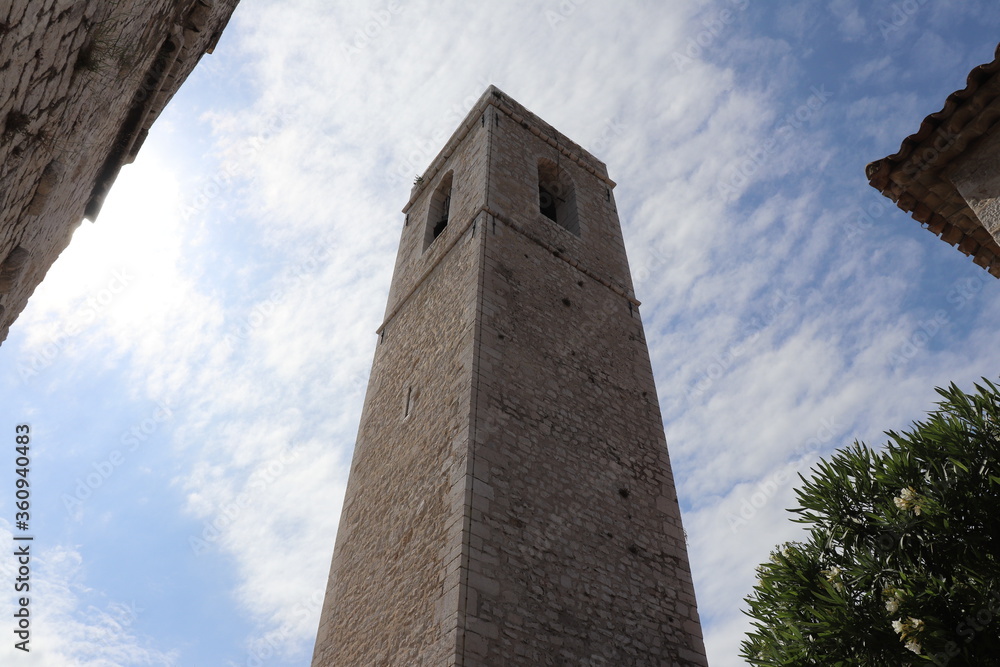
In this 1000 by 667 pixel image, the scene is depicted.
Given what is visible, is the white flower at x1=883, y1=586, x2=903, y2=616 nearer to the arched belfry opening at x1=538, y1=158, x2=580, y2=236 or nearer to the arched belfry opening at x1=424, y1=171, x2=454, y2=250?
the arched belfry opening at x1=538, y1=158, x2=580, y2=236

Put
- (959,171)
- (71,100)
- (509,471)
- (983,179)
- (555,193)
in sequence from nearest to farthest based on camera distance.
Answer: (71,100), (983,179), (959,171), (509,471), (555,193)

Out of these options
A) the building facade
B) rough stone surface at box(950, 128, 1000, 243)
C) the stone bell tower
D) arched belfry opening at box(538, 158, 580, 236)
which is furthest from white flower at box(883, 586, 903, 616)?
arched belfry opening at box(538, 158, 580, 236)

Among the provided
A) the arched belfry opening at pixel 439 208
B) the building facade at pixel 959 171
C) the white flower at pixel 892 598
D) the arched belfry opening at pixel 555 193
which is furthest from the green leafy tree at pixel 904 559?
the arched belfry opening at pixel 439 208

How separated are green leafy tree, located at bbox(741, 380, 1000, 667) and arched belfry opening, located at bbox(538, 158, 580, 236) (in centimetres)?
854

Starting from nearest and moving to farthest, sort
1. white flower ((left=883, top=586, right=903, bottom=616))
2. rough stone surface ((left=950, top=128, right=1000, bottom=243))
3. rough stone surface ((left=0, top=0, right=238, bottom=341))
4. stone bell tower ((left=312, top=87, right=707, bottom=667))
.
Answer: rough stone surface ((left=0, top=0, right=238, bottom=341))
rough stone surface ((left=950, top=128, right=1000, bottom=243))
white flower ((left=883, top=586, right=903, bottom=616))
stone bell tower ((left=312, top=87, right=707, bottom=667))

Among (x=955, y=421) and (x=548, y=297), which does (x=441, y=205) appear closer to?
(x=548, y=297)

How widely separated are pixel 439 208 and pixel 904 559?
36.7ft

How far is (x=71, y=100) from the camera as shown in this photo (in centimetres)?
269

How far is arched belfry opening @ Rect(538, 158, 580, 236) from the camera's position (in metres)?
14.2

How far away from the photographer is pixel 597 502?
856 cm

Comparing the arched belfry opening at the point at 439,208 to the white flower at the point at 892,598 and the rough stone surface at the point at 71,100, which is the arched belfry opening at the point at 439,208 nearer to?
the rough stone surface at the point at 71,100

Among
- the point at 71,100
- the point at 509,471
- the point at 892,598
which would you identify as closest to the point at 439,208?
the point at 509,471

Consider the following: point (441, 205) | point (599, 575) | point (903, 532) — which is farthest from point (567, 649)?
point (441, 205)

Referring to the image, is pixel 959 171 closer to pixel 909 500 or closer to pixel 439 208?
pixel 909 500
